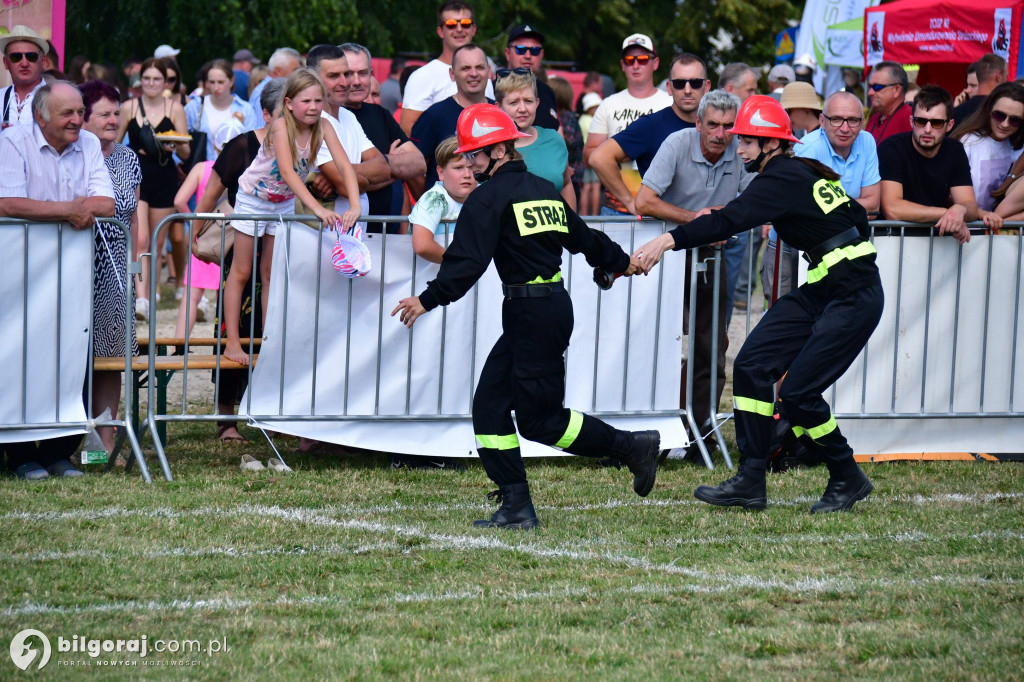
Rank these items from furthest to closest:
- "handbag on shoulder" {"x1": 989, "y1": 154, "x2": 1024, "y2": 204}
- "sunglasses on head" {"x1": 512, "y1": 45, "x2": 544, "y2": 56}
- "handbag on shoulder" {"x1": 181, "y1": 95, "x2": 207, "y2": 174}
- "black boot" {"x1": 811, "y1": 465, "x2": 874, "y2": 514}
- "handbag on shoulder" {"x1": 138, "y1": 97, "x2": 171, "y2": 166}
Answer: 1. "handbag on shoulder" {"x1": 181, "y1": 95, "x2": 207, "y2": 174}
2. "handbag on shoulder" {"x1": 138, "y1": 97, "x2": 171, "y2": 166}
3. "sunglasses on head" {"x1": 512, "y1": 45, "x2": 544, "y2": 56}
4. "handbag on shoulder" {"x1": 989, "y1": 154, "x2": 1024, "y2": 204}
5. "black boot" {"x1": 811, "y1": 465, "x2": 874, "y2": 514}

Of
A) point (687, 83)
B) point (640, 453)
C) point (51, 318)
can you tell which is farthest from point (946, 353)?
point (51, 318)

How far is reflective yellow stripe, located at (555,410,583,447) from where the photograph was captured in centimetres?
610

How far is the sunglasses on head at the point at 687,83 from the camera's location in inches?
330

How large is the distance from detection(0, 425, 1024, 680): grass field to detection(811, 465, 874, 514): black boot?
0.13 metres

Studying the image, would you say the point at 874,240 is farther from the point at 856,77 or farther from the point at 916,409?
the point at 856,77

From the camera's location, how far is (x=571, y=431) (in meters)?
6.10

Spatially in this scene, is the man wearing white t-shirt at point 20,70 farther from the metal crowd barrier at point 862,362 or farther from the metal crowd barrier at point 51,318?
the metal crowd barrier at point 862,362

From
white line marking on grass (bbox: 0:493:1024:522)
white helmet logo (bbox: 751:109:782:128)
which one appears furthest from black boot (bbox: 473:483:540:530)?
white helmet logo (bbox: 751:109:782:128)

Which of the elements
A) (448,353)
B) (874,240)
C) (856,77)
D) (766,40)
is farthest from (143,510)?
(766,40)

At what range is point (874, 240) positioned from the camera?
7730 millimetres

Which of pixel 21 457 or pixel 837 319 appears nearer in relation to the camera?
pixel 837 319

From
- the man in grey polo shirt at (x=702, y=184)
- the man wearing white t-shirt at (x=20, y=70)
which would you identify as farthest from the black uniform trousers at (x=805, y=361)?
the man wearing white t-shirt at (x=20, y=70)

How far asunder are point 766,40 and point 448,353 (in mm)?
30196

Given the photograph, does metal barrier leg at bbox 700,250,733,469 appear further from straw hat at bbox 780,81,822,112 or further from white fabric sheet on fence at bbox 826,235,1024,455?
straw hat at bbox 780,81,822,112
